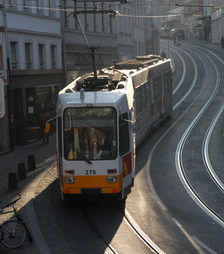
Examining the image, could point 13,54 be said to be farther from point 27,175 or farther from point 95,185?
point 95,185

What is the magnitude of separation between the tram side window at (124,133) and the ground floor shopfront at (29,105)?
13.7 m

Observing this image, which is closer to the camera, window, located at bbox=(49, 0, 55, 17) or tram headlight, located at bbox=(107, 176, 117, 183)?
tram headlight, located at bbox=(107, 176, 117, 183)

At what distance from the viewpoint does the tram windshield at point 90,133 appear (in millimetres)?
14375

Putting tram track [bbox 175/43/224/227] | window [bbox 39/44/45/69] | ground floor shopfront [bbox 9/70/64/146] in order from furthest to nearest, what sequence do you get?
window [bbox 39/44/45/69] < ground floor shopfront [bbox 9/70/64/146] < tram track [bbox 175/43/224/227]

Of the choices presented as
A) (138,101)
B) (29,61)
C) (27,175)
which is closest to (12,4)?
(29,61)

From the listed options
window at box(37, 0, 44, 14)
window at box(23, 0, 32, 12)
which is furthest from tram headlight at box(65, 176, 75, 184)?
window at box(37, 0, 44, 14)

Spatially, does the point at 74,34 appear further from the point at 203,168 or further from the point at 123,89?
the point at 123,89

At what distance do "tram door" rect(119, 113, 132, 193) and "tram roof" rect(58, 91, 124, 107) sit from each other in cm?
50

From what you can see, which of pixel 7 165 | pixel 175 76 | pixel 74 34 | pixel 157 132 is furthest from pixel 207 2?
pixel 7 165

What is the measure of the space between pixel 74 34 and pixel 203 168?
2051cm

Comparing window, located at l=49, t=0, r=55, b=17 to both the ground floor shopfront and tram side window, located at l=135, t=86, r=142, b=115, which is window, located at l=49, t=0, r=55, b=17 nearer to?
the ground floor shopfront

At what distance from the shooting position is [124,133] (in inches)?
584

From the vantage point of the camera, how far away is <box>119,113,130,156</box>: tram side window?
1462 cm

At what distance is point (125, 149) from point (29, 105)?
1741 cm
